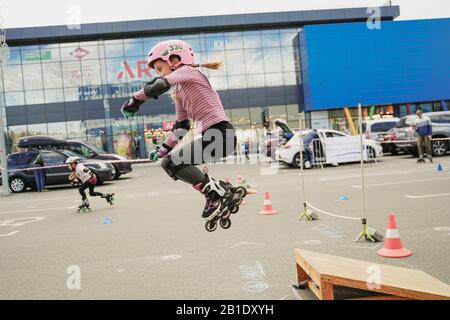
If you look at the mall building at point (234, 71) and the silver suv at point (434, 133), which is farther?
the mall building at point (234, 71)

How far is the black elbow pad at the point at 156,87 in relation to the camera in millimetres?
3018

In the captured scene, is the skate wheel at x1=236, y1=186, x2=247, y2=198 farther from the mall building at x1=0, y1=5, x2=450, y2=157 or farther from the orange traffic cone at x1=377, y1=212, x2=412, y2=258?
the mall building at x1=0, y1=5, x2=450, y2=157

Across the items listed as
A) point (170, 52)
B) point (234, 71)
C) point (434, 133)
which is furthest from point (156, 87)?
point (234, 71)

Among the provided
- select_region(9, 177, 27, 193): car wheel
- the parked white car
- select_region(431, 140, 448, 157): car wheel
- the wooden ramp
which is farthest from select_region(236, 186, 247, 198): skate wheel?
select_region(431, 140, 448, 157): car wheel

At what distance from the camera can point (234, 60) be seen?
132 ft

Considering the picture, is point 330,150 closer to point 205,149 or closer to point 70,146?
point 70,146

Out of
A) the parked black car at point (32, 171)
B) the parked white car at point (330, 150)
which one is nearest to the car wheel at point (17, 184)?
the parked black car at point (32, 171)

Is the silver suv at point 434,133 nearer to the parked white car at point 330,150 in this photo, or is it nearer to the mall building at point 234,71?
the parked white car at point 330,150

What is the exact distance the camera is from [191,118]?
3.71 m

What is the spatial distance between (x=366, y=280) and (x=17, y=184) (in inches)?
765

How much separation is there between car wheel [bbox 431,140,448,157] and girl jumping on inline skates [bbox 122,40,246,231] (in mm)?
20090

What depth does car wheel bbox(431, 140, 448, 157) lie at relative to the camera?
21281mm

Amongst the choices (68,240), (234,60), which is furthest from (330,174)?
(234,60)

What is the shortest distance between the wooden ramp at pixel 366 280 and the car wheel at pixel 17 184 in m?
18.4
